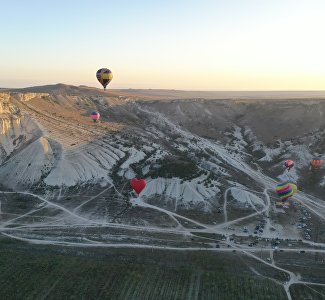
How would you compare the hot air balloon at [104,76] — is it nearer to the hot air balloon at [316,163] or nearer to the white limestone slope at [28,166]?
the white limestone slope at [28,166]

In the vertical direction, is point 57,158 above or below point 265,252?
above

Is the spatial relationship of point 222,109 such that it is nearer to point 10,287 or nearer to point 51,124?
point 51,124

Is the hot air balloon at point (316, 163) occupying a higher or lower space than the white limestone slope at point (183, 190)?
higher

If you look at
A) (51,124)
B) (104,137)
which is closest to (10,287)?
(104,137)

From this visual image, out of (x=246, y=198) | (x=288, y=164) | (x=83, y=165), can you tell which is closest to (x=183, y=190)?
(x=246, y=198)

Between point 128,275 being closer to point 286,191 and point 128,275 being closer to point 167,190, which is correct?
point 167,190

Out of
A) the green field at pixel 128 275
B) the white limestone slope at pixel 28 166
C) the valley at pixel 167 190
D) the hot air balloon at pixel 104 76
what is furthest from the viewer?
the hot air balloon at pixel 104 76

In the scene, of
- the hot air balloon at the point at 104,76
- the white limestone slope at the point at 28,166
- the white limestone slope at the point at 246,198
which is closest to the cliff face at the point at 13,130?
the white limestone slope at the point at 28,166
